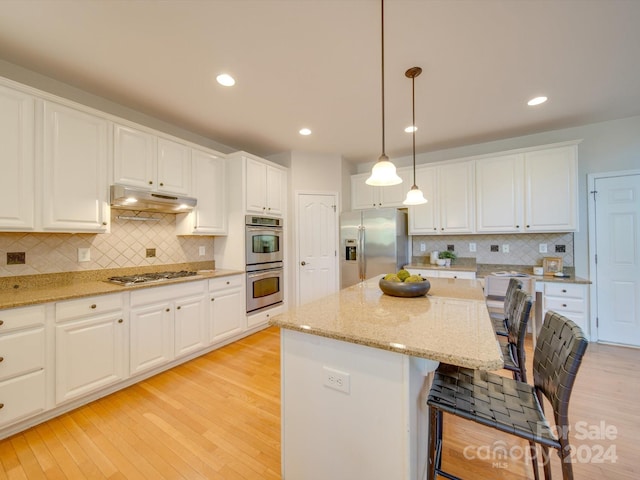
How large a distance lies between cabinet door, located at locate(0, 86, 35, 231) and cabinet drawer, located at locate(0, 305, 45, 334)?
589mm

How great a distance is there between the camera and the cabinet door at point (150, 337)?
2242 mm

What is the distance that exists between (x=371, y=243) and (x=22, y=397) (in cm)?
362

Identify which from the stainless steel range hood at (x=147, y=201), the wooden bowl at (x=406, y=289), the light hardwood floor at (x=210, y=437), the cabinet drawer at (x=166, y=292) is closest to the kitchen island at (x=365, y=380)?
the wooden bowl at (x=406, y=289)

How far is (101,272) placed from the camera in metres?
2.49

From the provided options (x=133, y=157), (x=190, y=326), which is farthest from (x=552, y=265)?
(x=133, y=157)

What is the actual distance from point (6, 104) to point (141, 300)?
1.66 metres

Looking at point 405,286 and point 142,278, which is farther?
point 142,278

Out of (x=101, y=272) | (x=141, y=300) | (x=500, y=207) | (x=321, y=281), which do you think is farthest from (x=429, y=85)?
(x=101, y=272)

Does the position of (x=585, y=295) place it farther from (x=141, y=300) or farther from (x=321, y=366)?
(x=141, y=300)

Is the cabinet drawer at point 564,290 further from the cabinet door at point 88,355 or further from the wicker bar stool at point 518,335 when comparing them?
the cabinet door at point 88,355

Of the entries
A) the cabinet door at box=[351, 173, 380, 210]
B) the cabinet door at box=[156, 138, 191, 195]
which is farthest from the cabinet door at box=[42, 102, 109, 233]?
the cabinet door at box=[351, 173, 380, 210]

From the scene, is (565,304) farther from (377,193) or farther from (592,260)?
(377,193)

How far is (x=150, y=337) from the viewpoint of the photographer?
2354 millimetres

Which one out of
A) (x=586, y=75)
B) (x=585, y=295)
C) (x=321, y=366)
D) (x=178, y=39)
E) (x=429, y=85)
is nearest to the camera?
(x=321, y=366)
